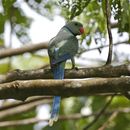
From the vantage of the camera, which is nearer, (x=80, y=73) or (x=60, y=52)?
(x=80, y=73)

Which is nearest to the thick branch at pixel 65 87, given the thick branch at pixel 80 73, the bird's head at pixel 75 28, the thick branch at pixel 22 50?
the thick branch at pixel 80 73

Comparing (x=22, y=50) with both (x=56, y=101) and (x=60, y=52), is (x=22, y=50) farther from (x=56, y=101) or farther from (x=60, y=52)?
(x=56, y=101)

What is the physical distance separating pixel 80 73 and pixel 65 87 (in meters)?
0.30

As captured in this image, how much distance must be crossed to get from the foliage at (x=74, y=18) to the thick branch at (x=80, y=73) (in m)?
0.44

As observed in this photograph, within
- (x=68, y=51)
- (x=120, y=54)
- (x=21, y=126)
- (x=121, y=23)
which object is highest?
(x=121, y=23)

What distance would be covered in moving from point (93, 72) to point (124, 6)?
21.0 inches

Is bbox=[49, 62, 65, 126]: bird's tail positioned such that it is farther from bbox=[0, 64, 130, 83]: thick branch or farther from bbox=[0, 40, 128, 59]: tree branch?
bbox=[0, 40, 128, 59]: tree branch

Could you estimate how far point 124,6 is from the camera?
11.8ft

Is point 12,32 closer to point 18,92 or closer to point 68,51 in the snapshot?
point 68,51

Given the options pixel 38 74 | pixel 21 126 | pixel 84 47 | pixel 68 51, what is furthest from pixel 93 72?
pixel 21 126

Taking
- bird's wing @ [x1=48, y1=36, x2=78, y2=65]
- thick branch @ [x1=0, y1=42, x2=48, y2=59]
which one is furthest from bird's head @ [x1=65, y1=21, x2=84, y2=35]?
thick branch @ [x1=0, y1=42, x2=48, y2=59]

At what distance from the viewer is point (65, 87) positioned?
313 cm

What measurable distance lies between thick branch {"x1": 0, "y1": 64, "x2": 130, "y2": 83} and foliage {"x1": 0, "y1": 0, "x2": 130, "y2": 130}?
17.2 inches

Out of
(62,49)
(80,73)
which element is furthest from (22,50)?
(80,73)
